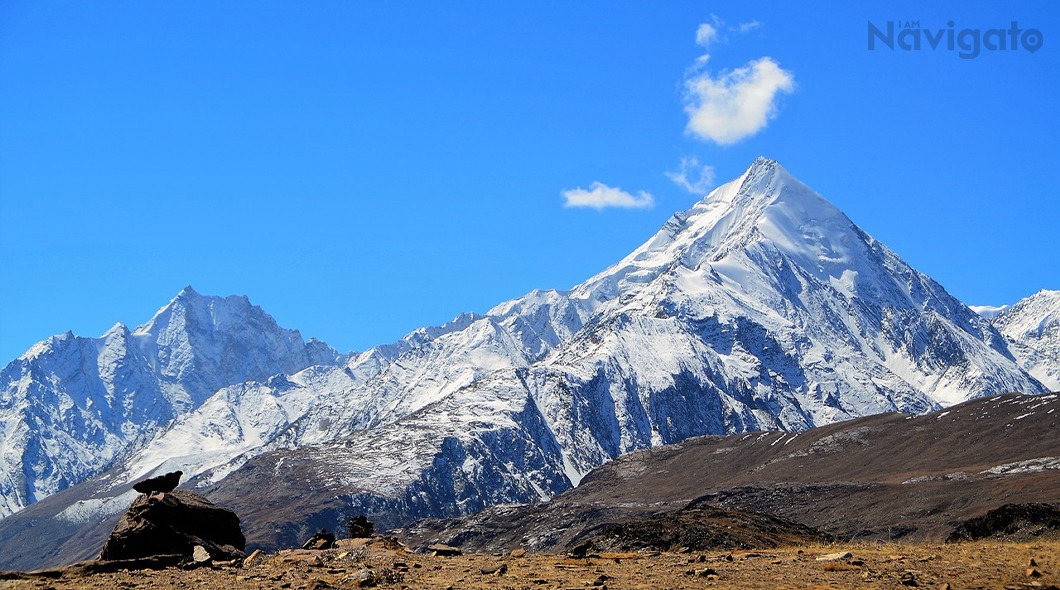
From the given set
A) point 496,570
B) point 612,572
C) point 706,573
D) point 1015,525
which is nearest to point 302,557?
point 496,570

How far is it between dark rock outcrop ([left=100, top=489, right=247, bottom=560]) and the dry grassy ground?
2.87 meters

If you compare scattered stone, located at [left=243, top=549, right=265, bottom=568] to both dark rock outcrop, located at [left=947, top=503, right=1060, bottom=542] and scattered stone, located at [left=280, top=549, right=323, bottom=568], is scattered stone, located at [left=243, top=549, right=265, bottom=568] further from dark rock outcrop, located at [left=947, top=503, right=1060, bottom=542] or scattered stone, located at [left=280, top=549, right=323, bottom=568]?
dark rock outcrop, located at [left=947, top=503, right=1060, bottom=542]

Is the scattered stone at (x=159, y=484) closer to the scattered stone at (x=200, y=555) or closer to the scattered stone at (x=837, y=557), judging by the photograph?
the scattered stone at (x=200, y=555)

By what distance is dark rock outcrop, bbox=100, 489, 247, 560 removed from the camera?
110 feet

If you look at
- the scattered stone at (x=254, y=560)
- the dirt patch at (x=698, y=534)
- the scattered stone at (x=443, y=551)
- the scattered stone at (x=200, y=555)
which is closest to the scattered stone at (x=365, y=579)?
the scattered stone at (x=254, y=560)

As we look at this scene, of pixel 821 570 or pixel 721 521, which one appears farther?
pixel 721 521

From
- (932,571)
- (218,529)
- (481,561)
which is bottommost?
(932,571)

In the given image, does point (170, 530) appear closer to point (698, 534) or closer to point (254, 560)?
point (254, 560)

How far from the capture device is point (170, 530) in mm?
34375

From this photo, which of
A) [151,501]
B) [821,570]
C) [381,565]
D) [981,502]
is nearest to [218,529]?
[151,501]

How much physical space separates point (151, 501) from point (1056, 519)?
4292 centimetres

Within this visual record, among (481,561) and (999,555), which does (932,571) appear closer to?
(999,555)

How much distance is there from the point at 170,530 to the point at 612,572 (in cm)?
1414

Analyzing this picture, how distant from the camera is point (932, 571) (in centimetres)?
2820
